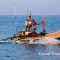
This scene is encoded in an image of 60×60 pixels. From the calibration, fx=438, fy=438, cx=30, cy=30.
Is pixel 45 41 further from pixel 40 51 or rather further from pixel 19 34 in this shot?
pixel 40 51

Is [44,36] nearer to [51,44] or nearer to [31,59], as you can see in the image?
[51,44]

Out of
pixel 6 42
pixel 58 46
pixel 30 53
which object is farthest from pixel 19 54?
pixel 6 42

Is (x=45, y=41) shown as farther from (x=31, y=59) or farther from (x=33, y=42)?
(x=31, y=59)

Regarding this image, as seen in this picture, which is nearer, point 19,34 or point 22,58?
point 22,58

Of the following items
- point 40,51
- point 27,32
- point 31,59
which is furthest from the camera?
point 27,32

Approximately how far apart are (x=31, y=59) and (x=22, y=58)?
4.00ft

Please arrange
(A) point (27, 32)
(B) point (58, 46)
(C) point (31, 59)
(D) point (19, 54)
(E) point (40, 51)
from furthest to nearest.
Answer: (A) point (27, 32), (B) point (58, 46), (E) point (40, 51), (D) point (19, 54), (C) point (31, 59)

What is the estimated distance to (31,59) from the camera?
4200cm

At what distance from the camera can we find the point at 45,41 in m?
56.8

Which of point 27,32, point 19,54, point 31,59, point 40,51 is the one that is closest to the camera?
point 31,59

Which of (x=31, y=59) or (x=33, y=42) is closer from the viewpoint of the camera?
(x=31, y=59)

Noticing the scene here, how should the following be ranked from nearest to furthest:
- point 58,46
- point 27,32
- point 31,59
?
point 31,59 < point 58,46 < point 27,32

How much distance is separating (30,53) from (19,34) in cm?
1045

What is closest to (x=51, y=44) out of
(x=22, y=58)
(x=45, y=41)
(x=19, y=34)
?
(x=45, y=41)
